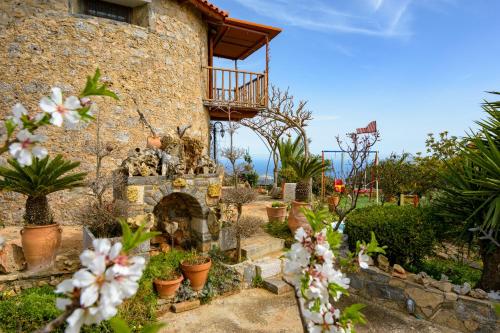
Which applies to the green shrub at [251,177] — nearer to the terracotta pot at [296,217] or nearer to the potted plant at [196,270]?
the terracotta pot at [296,217]

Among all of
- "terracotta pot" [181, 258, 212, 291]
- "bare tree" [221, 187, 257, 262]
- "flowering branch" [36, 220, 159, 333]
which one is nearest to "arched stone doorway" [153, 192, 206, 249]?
"bare tree" [221, 187, 257, 262]

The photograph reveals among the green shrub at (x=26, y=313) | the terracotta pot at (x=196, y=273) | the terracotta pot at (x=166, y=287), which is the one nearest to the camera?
the green shrub at (x=26, y=313)

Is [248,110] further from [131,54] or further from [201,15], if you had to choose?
[131,54]

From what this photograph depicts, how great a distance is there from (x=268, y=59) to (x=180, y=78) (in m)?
3.44

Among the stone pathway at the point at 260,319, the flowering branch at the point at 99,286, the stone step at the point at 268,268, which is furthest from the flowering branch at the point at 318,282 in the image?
the stone step at the point at 268,268

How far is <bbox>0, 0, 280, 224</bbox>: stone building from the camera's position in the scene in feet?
22.3

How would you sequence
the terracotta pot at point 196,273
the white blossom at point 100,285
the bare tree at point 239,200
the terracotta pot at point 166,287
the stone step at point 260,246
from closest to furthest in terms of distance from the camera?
the white blossom at point 100,285 < the terracotta pot at point 166,287 < the terracotta pot at point 196,273 < the bare tree at point 239,200 < the stone step at point 260,246

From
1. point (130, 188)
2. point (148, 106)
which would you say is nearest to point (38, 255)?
point (130, 188)

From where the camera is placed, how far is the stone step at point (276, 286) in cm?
489

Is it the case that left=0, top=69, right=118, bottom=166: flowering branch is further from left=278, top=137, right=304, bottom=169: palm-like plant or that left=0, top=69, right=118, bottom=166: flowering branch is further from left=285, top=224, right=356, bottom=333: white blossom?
left=278, top=137, right=304, bottom=169: palm-like plant

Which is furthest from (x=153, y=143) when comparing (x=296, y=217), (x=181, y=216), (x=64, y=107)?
(x=64, y=107)

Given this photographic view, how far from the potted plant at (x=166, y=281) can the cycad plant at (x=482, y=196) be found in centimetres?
414

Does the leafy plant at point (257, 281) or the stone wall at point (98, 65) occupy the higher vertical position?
the stone wall at point (98, 65)

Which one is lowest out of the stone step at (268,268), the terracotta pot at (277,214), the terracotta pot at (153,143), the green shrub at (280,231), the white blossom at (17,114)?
the stone step at (268,268)
